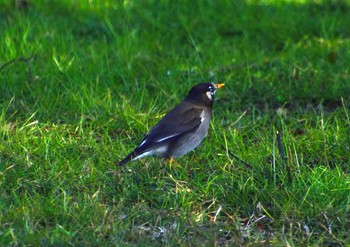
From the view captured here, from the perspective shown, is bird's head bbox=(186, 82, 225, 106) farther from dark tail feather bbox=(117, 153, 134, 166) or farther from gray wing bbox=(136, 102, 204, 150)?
dark tail feather bbox=(117, 153, 134, 166)

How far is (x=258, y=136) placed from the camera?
7.54 metres

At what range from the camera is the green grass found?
587cm

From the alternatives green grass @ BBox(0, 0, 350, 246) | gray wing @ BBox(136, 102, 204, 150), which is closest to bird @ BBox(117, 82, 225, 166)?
gray wing @ BBox(136, 102, 204, 150)

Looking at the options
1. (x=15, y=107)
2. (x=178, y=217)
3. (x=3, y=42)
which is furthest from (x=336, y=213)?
(x=3, y=42)

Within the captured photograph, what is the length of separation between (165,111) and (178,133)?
92 centimetres

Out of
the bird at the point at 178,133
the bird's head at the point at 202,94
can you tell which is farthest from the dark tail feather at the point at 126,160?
the bird's head at the point at 202,94

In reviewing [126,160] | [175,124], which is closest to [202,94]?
[175,124]

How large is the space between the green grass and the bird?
125mm

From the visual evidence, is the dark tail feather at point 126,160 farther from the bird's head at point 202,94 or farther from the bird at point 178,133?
the bird's head at point 202,94

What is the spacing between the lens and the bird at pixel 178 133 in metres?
6.94

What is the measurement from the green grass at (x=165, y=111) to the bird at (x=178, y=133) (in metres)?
0.13

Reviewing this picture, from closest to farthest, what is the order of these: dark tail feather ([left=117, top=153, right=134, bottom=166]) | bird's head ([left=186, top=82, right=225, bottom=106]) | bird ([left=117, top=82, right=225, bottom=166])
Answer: dark tail feather ([left=117, top=153, right=134, bottom=166]) < bird ([left=117, top=82, right=225, bottom=166]) < bird's head ([left=186, top=82, right=225, bottom=106])

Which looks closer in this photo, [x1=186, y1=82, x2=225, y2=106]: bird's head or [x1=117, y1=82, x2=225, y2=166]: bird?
[x1=117, y1=82, x2=225, y2=166]: bird

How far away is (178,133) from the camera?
282 inches
